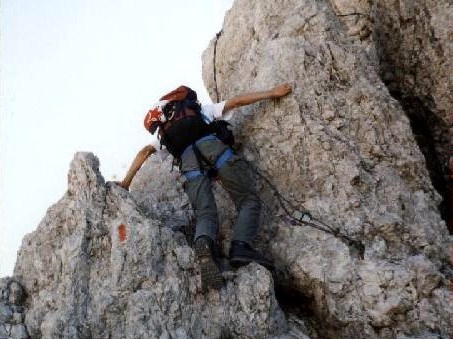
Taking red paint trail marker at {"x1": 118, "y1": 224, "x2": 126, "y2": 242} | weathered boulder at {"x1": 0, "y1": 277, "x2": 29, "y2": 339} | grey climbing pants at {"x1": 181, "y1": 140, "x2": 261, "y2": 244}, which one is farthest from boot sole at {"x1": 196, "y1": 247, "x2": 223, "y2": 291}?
weathered boulder at {"x1": 0, "y1": 277, "x2": 29, "y2": 339}

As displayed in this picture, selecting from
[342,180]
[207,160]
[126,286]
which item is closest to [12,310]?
[126,286]

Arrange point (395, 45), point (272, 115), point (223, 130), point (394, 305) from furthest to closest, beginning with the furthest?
point (395, 45) → point (272, 115) → point (223, 130) → point (394, 305)

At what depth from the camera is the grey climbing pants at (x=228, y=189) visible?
24.9 ft

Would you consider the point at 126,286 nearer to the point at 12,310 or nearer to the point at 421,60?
the point at 12,310

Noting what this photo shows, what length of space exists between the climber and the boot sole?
0.43 metres

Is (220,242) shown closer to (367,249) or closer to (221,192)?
(221,192)

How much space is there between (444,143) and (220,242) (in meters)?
6.54

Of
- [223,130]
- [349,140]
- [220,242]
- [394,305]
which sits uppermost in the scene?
[223,130]

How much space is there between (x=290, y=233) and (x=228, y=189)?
143 centimetres

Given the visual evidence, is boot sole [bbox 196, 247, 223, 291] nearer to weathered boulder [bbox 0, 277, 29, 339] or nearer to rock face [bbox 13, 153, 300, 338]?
rock face [bbox 13, 153, 300, 338]

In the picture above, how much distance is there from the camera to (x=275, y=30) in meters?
10.7

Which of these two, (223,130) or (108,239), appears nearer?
(108,239)

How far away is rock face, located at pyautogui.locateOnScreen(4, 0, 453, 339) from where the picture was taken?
6.83 m

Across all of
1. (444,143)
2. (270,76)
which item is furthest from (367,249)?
(444,143)
